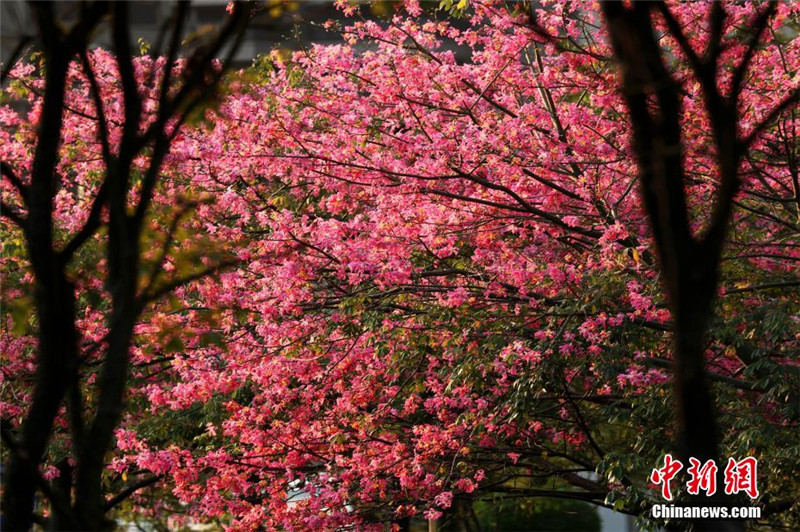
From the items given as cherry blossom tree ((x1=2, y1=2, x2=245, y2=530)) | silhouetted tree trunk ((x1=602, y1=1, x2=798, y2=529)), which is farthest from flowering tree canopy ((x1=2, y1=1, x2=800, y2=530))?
silhouetted tree trunk ((x1=602, y1=1, x2=798, y2=529))

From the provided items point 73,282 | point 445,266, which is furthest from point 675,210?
point 445,266

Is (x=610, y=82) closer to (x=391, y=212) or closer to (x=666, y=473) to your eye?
(x=391, y=212)

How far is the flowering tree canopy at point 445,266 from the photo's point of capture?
31.6 feet

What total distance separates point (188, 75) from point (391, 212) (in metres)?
5.85

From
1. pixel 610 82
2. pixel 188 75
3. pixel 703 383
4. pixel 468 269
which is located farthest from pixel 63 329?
pixel 468 269

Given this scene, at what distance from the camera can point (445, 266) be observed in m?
11.3

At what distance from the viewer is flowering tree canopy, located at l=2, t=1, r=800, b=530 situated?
9617 millimetres

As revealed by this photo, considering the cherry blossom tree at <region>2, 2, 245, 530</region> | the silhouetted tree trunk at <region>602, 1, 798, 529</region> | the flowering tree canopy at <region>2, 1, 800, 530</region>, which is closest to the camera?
the silhouetted tree trunk at <region>602, 1, 798, 529</region>

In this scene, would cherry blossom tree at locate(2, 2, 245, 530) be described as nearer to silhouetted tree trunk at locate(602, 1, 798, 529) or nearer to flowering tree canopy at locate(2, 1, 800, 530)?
silhouetted tree trunk at locate(602, 1, 798, 529)

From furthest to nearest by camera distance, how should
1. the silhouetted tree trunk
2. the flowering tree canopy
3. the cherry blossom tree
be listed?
the flowering tree canopy
the cherry blossom tree
the silhouetted tree trunk

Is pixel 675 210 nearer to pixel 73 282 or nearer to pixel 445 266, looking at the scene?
pixel 73 282

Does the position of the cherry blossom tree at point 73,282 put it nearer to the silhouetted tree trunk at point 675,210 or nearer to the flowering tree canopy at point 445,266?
the silhouetted tree trunk at point 675,210

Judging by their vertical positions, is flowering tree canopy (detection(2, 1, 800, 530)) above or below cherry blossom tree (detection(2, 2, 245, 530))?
above

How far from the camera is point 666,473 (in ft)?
30.0
